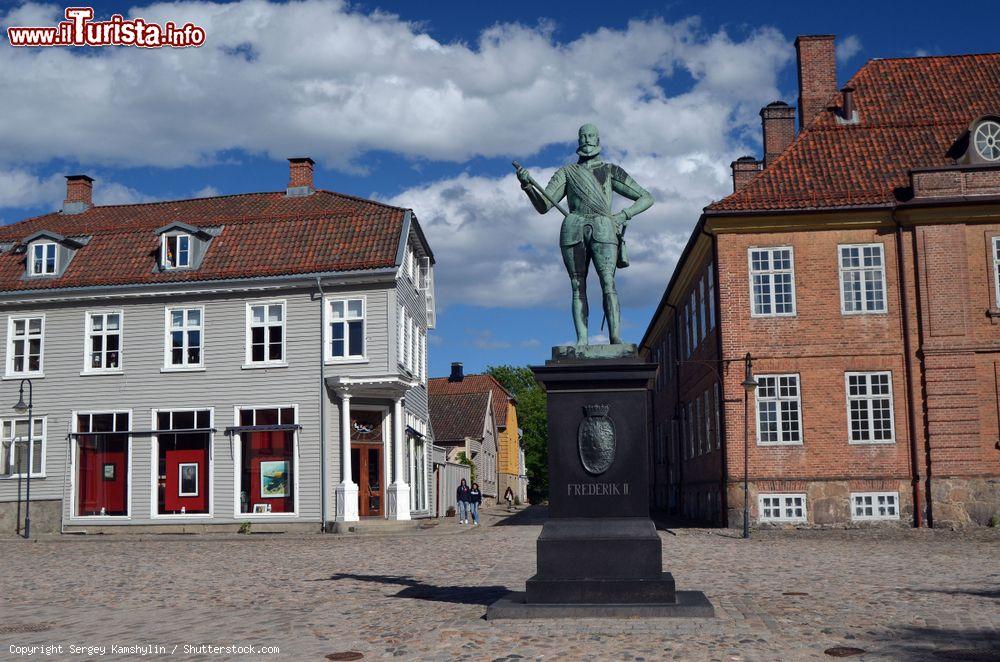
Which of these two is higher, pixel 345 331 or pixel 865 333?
pixel 345 331

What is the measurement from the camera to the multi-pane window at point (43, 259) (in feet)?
104

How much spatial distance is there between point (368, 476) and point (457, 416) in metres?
29.7

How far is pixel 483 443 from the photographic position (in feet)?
193

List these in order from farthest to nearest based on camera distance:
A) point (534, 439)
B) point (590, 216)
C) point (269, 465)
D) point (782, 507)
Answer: point (534, 439), point (269, 465), point (782, 507), point (590, 216)

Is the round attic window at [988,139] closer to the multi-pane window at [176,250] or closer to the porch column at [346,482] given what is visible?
the porch column at [346,482]

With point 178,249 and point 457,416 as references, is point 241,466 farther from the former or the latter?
point 457,416

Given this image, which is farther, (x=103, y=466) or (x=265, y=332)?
(x=103, y=466)

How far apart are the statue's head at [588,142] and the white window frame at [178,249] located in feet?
71.1

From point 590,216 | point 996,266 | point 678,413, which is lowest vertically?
point 678,413

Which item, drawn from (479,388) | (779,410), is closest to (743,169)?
(779,410)

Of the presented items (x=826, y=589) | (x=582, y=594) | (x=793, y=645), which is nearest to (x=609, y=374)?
(x=582, y=594)

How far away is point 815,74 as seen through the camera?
97.0ft

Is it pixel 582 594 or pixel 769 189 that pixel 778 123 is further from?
pixel 582 594

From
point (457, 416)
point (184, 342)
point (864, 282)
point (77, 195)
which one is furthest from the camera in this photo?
point (457, 416)
